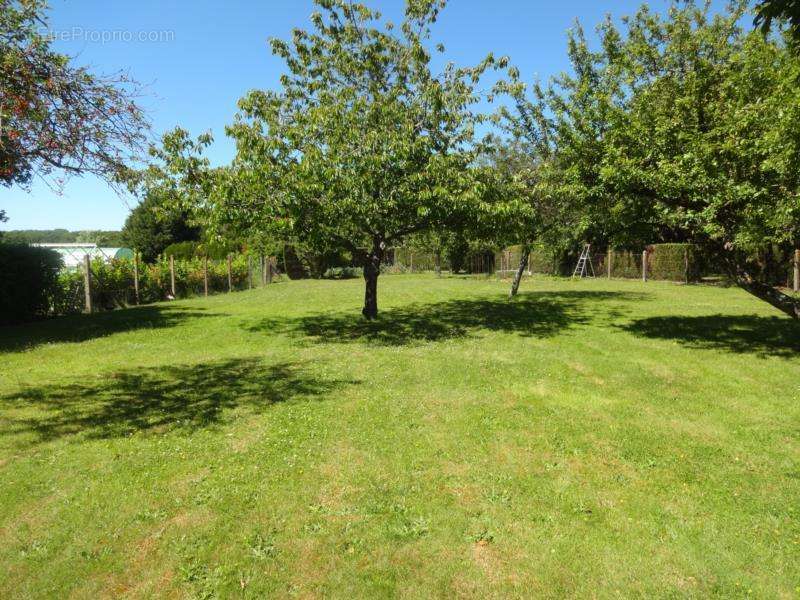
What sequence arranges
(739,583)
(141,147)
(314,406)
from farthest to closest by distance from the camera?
1. (141,147)
2. (314,406)
3. (739,583)

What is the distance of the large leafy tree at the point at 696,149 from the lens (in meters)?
8.89

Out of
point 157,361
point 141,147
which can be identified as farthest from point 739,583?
point 157,361

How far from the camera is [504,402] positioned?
6.84 meters

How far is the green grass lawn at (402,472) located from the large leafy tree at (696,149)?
2.46 m

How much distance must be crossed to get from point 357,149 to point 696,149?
21.8 feet

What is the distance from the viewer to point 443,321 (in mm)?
14469

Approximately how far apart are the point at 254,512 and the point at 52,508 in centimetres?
158

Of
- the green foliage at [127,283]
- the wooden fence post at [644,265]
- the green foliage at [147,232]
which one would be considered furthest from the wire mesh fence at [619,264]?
the green foliage at [147,232]

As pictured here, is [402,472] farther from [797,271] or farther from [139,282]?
[797,271]

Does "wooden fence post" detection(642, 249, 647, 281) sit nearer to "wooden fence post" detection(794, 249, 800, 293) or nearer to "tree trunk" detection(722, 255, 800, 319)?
"wooden fence post" detection(794, 249, 800, 293)

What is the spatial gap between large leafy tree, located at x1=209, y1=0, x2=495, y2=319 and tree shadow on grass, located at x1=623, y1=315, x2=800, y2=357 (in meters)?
5.04

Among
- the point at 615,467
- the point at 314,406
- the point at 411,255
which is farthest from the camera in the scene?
the point at 411,255

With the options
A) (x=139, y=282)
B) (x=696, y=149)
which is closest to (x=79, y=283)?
(x=139, y=282)

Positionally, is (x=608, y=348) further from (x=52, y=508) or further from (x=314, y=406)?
(x=52, y=508)
